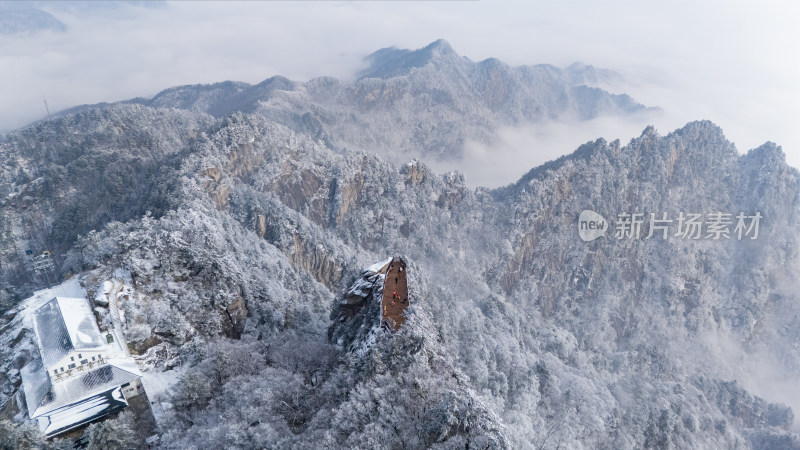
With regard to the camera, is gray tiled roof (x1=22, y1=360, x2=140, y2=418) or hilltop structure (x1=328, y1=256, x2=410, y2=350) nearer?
gray tiled roof (x1=22, y1=360, x2=140, y2=418)

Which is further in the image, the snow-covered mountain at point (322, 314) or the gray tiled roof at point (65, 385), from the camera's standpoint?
the gray tiled roof at point (65, 385)

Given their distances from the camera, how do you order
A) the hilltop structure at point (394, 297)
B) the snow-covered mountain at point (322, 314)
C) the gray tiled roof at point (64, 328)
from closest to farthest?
1. the snow-covered mountain at point (322, 314)
2. the gray tiled roof at point (64, 328)
3. the hilltop structure at point (394, 297)

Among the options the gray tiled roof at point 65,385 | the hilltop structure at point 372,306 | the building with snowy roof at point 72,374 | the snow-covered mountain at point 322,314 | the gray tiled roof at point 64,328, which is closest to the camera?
the snow-covered mountain at point 322,314

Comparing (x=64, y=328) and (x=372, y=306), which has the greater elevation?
(x=64, y=328)

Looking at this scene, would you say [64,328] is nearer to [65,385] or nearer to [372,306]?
[65,385]

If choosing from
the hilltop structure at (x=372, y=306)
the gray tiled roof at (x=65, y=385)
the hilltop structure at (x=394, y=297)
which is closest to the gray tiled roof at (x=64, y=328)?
the gray tiled roof at (x=65, y=385)

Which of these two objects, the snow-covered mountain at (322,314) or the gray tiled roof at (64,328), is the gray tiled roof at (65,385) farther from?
the gray tiled roof at (64,328)

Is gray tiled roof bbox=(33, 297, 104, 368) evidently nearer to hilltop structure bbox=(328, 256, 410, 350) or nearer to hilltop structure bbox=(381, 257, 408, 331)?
hilltop structure bbox=(328, 256, 410, 350)

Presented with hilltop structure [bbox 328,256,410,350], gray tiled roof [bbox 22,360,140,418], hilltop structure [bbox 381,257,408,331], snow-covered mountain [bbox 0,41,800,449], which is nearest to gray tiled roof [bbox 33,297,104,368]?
gray tiled roof [bbox 22,360,140,418]

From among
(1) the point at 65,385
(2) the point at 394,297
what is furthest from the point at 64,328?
(2) the point at 394,297
